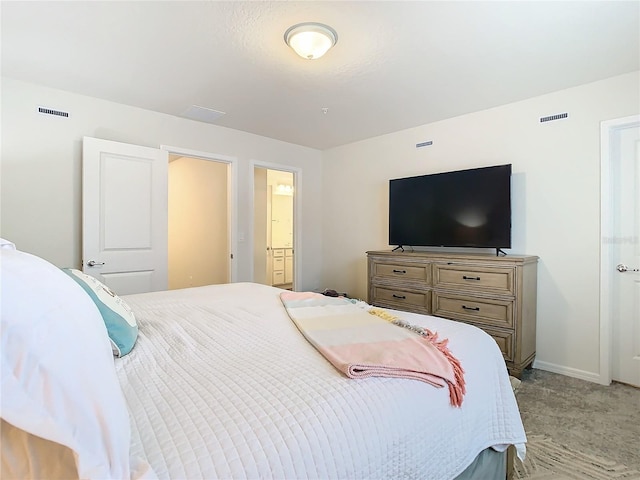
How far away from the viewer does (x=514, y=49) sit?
7.50ft

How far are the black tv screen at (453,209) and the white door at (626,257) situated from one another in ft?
2.62

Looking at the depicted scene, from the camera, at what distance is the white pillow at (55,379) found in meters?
0.52

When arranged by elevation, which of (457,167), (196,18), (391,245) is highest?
(196,18)

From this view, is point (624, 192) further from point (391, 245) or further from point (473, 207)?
point (391, 245)

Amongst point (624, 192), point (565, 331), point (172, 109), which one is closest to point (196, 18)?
point (172, 109)

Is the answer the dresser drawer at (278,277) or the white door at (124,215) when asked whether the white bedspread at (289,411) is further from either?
the dresser drawer at (278,277)

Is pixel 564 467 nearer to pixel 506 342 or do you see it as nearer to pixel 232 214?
pixel 506 342

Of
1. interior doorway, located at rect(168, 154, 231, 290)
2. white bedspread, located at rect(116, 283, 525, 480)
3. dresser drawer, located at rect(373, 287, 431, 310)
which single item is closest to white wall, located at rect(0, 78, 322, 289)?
interior doorway, located at rect(168, 154, 231, 290)

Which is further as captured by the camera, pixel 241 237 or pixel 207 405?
pixel 241 237

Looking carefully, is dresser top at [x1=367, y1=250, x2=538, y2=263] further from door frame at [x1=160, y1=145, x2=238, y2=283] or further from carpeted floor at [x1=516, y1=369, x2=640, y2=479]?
door frame at [x1=160, y1=145, x2=238, y2=283]

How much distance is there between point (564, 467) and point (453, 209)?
7.36 feet

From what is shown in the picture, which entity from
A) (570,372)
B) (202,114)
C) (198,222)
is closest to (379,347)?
(570,372)

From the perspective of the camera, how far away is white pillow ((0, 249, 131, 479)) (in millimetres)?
516

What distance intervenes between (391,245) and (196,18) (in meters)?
3.02
